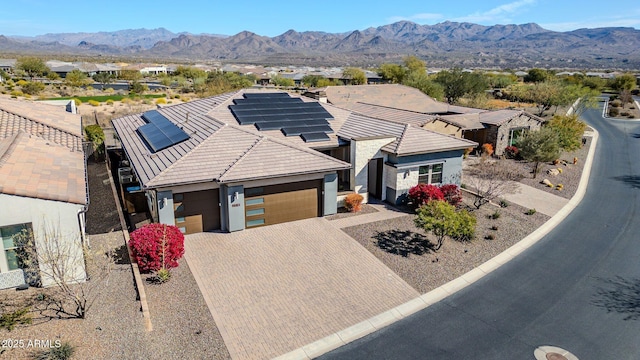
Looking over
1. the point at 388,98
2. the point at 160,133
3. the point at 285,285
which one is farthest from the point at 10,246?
the point at 388,98

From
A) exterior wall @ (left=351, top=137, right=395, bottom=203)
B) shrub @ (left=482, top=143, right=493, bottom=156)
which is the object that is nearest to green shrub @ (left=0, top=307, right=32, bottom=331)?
exterior wall @ (left=351, top=137, right=395, bottom=203)

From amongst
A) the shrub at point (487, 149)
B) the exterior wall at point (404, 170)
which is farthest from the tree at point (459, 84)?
the exterior wall at point (404, 170)

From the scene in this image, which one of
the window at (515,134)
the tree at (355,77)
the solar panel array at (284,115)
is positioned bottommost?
the window at (515,134)

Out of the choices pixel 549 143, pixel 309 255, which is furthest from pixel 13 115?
pixel 549 143

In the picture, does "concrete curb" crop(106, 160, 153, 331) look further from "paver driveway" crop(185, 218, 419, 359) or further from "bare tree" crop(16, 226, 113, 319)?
"paver driveway" crop(185, 218, 419, 359)

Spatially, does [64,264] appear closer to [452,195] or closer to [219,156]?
[219,156]

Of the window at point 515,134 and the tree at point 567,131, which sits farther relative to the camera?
the window at point 515,134

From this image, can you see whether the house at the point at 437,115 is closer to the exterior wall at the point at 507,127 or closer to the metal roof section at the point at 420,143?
the exterior wall at the point at 507,127
